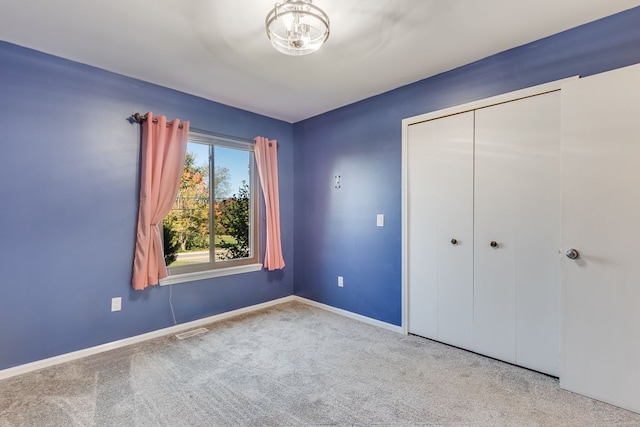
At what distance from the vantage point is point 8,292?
2.23 meters

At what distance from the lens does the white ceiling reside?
6.03 ft

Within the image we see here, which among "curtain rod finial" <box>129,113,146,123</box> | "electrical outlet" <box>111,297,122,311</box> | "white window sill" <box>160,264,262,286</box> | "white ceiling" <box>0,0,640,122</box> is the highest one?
"white ceiling" <box>0,0,640,122</box>

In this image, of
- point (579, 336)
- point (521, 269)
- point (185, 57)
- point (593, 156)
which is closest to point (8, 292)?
point (185, 57)

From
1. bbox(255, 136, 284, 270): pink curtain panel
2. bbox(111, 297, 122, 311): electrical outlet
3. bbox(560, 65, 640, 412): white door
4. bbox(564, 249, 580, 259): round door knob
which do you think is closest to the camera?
bbox(560, 65, 640, 412): white door

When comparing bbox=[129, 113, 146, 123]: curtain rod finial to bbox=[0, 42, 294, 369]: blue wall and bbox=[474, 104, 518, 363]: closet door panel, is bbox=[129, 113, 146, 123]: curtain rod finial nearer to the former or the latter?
bbox=[0, 42, 294, 369]: blue wall

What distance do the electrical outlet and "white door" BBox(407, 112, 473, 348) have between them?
2693mm

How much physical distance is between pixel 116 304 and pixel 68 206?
3.05 ft

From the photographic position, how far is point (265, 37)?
2.14 m

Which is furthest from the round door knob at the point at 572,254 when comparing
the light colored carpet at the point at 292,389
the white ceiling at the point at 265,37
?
the white ceiling at the point at 265,37

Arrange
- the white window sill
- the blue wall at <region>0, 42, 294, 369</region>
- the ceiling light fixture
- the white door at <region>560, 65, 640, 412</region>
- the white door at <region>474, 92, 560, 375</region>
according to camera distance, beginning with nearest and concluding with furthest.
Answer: the ceiling light fixture
the white door at <region>560, 65, 640, 412</region>
the white door at <region>474, 92, 560, 375</region>
the blue wall at <region>0, 42, 294, 369</region>
the white window sill

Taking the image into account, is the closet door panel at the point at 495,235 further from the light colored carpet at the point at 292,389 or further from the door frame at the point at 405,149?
the light colored carpet at the point at 292,389

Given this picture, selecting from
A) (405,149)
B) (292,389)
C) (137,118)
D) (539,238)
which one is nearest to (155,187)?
(137,118)

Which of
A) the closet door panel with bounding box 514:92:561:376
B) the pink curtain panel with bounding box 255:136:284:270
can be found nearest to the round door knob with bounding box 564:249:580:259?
the closet door panel with bounding box 514:92:561:376

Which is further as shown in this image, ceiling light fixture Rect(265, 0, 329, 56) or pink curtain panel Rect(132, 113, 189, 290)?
pink curtain panel Rect(132, 113, 189, 290)
